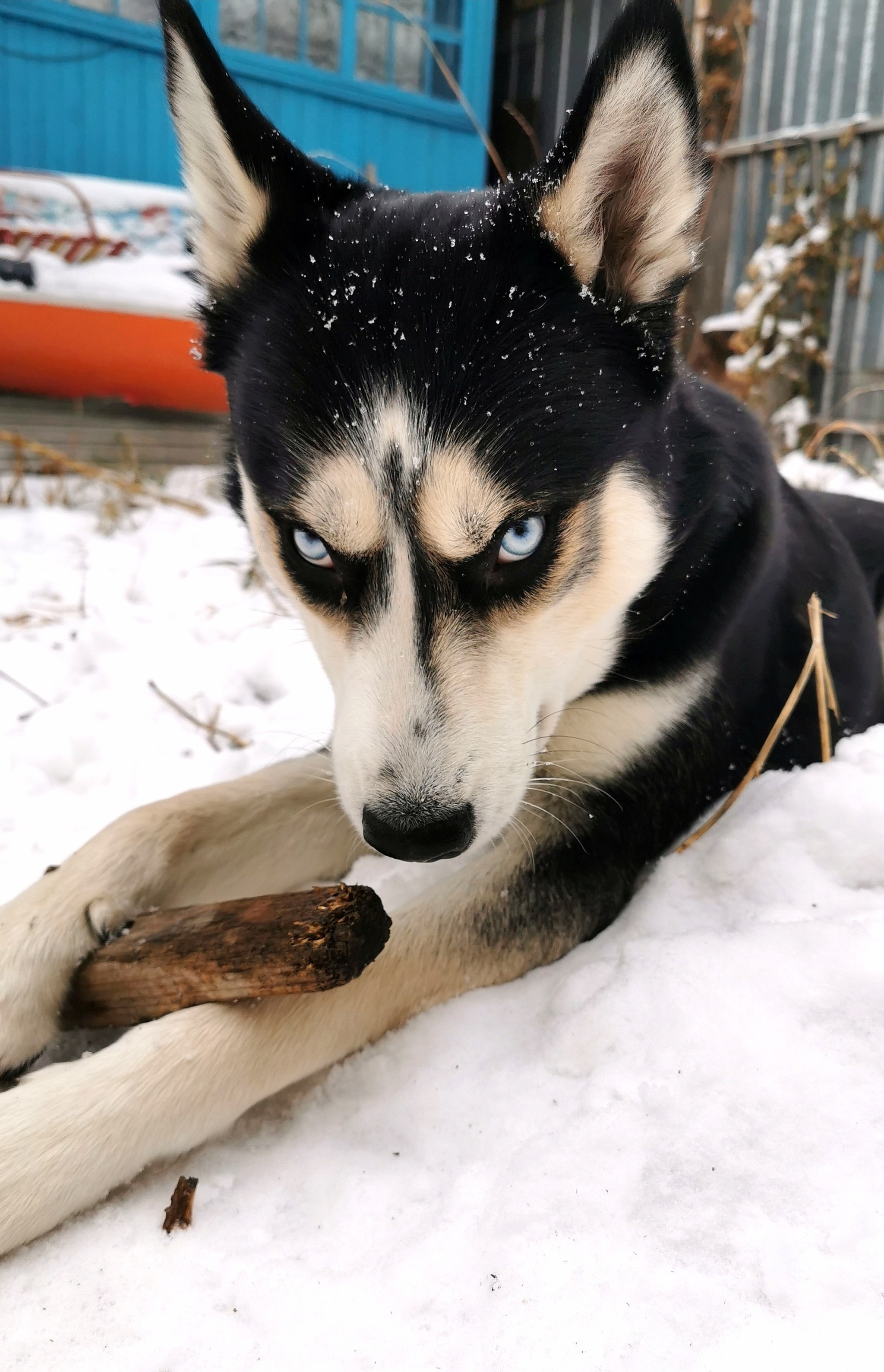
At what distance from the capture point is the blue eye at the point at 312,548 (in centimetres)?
158

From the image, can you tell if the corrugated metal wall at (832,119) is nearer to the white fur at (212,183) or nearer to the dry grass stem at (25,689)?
the dry grass stem at (25,689)

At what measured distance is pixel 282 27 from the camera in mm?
7758

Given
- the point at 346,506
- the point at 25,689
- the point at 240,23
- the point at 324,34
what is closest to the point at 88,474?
the point at 25,689

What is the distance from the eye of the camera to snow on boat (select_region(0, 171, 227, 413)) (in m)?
5.63

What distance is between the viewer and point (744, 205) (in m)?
7.84

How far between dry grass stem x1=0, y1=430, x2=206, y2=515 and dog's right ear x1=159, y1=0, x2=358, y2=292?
3.14 meters

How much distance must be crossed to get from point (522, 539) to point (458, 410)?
0.75ft

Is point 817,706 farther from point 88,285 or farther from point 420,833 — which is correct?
point 88,285

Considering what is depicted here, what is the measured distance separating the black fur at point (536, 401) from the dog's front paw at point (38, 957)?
0.66m

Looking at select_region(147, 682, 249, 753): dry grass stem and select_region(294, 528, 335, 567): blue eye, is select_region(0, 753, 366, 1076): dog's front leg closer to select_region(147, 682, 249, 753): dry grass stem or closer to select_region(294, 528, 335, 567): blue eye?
select_region(294, 528, 335, 567): blue eye

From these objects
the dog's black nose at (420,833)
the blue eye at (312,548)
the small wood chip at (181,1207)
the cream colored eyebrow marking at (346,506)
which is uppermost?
the cream colored eyebrow marking at (346,506)

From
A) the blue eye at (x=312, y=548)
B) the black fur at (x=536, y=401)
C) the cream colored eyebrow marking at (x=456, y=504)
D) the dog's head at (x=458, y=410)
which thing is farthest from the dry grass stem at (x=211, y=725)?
the cream colored eyebrow marking at (x=456, y=504)

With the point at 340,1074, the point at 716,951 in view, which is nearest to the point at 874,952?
the point at 716,951

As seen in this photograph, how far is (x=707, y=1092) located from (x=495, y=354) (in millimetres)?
1121
